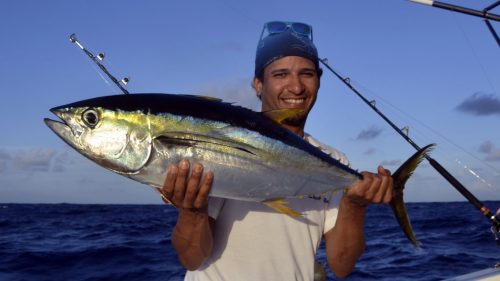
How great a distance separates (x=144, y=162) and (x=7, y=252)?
47.0ft

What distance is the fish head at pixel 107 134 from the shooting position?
2.42 metres

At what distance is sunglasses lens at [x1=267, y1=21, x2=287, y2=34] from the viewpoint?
383cm

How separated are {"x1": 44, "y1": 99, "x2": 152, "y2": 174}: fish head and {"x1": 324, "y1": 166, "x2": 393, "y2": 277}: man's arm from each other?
4.43 feet

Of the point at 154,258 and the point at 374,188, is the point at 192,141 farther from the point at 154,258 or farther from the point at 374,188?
the point at 154,258

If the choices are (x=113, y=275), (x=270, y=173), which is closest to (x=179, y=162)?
(x=270, y=173)

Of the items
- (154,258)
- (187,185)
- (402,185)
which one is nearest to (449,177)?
(402,185)

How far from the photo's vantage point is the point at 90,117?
2.46 metres

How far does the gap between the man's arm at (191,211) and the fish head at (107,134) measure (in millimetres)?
204

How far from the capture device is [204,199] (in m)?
2.64

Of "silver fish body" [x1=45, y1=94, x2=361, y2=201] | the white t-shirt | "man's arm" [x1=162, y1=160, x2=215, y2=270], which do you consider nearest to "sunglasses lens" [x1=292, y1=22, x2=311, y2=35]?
"silver fish body" [x1=45, y1=94, x2=361, y2=201]

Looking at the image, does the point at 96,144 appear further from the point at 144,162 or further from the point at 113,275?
the point at 113,275

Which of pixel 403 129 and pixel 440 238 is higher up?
pixel 403 129

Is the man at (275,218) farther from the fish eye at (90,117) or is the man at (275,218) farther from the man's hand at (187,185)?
A: the fish eye at (90,117)

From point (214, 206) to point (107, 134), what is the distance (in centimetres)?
89
